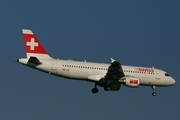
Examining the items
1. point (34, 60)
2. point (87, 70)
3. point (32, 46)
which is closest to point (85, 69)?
point (87, 70)

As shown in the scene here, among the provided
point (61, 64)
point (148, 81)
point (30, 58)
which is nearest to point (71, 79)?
point (61, 64)

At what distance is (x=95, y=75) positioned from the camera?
55.3 metres

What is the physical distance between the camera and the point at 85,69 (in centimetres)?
5456

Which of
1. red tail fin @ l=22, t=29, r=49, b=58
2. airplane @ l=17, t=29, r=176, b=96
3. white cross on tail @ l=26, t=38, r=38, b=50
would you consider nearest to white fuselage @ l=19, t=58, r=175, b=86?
airplane @ l=17, t=29, r=176, b=96

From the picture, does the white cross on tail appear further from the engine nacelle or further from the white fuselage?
the engine nacelle

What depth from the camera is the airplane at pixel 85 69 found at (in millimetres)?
53125

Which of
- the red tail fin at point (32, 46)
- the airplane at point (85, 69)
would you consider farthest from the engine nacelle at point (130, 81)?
the red tail fin at point (32, 46)

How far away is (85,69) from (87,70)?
301 millimetres

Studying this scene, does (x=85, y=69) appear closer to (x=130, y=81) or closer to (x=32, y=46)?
(x=130, y=81)

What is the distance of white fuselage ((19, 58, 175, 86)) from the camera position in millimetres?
53344

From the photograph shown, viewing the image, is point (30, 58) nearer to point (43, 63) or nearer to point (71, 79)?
point (43, 63)

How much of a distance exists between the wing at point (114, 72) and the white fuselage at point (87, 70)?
1263mm

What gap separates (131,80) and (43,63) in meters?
11.4

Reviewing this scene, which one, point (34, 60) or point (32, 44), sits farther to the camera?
point (32, 44)
